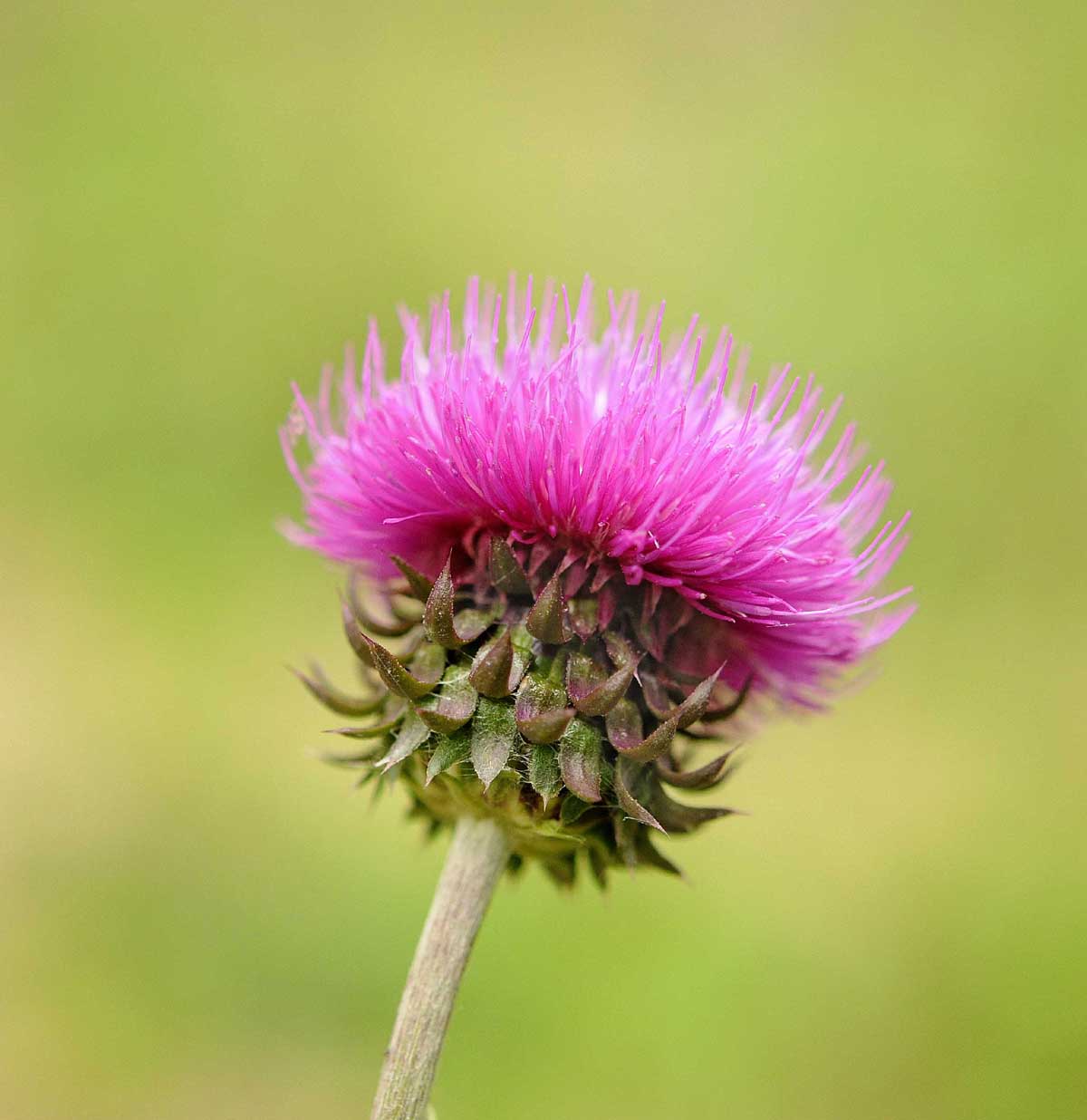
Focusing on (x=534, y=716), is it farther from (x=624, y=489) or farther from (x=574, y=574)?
(x=624, y=489)

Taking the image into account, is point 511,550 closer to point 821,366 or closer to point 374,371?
point 374,371

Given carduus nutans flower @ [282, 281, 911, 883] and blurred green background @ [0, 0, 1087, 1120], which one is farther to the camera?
blurred green background @ [0, 0, 1087, 1120]

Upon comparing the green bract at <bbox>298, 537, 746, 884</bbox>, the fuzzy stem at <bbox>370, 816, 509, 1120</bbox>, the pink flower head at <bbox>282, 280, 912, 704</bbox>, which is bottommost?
the fuzzy stem at <bbox>370, 816, 509, 1120</bbox>

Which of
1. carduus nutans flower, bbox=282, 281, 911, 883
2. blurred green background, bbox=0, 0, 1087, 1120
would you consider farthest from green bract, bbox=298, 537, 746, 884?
blurred green background, bbox=0, 0, 1087, 1120

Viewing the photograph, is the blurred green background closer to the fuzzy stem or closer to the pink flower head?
the fuzzy stem

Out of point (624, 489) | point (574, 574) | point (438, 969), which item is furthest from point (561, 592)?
point (438, 969)

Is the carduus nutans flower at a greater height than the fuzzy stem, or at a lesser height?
greater

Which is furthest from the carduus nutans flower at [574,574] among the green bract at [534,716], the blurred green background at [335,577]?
the blurred green background at [335,577]
